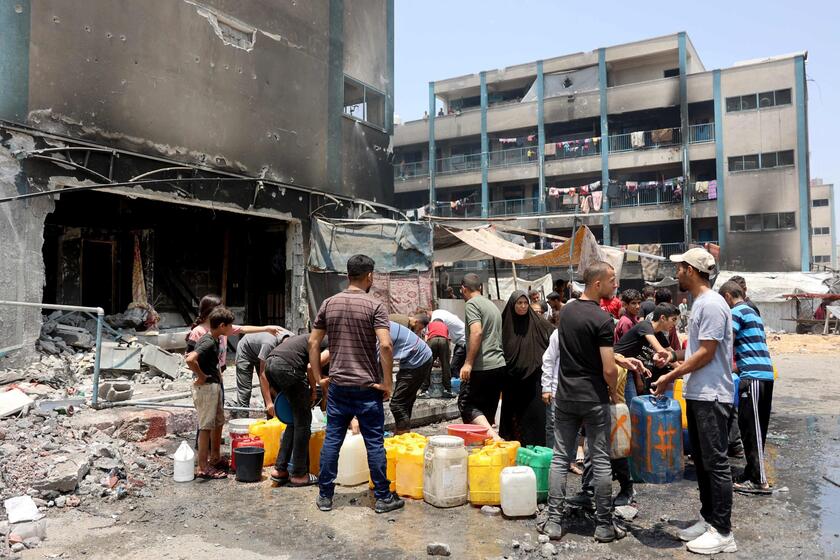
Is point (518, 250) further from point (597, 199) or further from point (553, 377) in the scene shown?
point (597, 199)

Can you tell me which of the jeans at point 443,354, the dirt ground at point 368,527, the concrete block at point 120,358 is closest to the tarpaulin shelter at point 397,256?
the jeans at point 443,354

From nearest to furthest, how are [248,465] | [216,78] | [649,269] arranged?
[248,465] < [216,78] < [649,269]

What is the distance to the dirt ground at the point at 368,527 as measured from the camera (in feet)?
12.9

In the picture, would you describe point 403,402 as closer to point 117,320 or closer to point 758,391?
point 758,391

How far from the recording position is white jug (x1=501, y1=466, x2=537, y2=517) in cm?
448

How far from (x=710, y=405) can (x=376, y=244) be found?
374 inches

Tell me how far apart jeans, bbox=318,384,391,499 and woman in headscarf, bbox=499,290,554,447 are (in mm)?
1616

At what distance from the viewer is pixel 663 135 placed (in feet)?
114

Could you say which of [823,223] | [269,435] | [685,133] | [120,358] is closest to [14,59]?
[120,358]

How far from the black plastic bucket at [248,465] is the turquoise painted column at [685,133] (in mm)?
32386

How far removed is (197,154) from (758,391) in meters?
10.2

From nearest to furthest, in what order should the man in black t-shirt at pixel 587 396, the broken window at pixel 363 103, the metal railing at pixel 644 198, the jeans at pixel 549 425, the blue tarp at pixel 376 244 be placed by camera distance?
the man in black t-shirt at pixel 587 396 → the jeans at pixel 549 425 → the blue tarp at pixel 376 244 → the broken window at pixel 363 103 → the metal railing at pixel 644 198

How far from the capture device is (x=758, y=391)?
199 inches

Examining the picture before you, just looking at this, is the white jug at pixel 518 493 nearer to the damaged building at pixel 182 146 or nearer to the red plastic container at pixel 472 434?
the red plastic container at pixel 472 434
